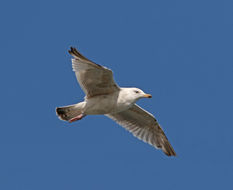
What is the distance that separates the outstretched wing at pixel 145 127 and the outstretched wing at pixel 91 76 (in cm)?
194

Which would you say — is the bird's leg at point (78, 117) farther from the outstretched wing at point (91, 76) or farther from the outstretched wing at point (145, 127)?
the outstretched wing at point (145, 127)

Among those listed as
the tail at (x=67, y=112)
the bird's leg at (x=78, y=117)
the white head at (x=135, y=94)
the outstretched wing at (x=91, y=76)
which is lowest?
the bird's leg at (x=78, y=117)

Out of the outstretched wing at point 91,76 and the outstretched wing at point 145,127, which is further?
the outstretched wing at point 145,127

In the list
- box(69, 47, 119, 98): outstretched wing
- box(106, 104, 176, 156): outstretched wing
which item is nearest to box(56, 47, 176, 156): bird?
box(69, 47, 119, 98): outstretched wing

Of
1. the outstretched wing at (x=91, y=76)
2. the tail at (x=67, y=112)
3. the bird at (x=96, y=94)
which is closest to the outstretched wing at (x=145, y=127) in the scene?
the bird at (x=96, y=94)

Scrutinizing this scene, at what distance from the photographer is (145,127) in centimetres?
1392

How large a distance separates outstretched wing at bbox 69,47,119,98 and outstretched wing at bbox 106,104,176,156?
1.94 metres

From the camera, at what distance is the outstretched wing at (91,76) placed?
36.5 ft

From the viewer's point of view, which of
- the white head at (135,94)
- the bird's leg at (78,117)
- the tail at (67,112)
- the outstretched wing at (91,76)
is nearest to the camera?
the outstretched wing at (91,76)

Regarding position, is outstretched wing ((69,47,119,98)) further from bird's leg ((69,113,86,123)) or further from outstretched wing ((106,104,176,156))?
outstretched wing ((106,104,176,156))

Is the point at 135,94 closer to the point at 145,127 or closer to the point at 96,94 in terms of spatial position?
the point at 96,94

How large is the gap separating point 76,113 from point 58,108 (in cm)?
48

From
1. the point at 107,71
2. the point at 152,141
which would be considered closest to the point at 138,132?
the point at 152,141

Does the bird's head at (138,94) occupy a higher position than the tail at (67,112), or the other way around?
the bird's head at (138,94)
